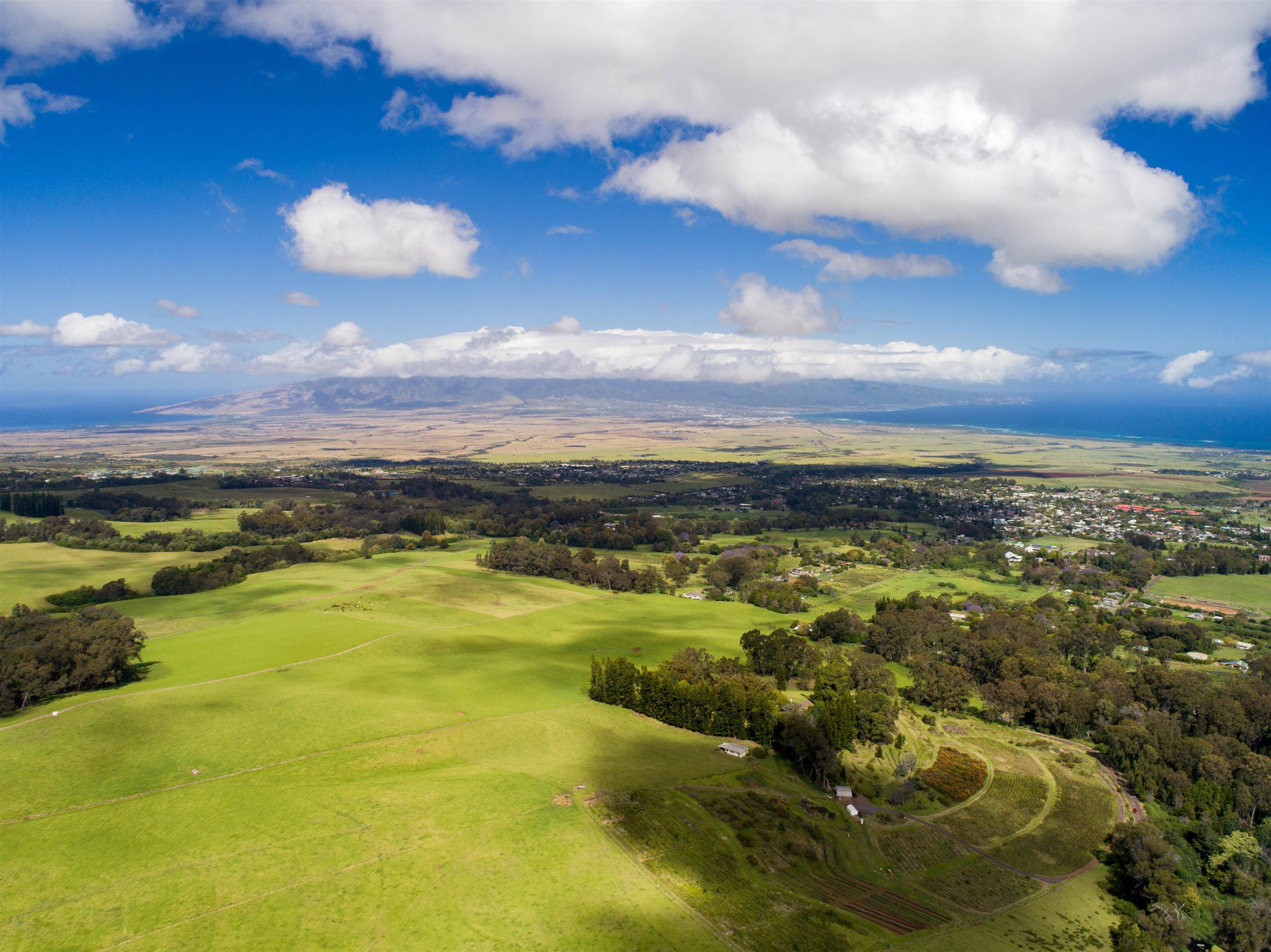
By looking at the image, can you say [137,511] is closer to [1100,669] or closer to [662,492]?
[662,492]

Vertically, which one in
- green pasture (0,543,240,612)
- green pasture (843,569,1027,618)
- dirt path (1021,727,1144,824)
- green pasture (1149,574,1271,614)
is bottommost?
dirt path (1021,727,1144,824)

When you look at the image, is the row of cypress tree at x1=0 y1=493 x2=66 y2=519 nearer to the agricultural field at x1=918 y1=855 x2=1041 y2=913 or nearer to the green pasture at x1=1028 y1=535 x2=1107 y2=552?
the agricultural field at x1=918 y1=855 x2=1041 y2=913

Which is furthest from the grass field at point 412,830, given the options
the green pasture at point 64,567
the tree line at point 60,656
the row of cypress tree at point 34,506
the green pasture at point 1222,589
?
the row of cypress tree at point 34,506

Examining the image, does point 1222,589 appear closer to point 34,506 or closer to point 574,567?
point 574,567

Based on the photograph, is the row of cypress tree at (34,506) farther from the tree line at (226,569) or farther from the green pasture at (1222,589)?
the green pasture at (1222,589)

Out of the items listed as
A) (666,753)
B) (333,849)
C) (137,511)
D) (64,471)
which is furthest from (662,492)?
(64,471)

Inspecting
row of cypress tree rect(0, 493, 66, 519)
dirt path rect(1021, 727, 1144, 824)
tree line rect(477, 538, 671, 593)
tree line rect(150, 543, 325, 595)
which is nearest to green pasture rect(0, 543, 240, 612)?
tree line rect(150, 543, 325, 595)
